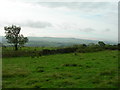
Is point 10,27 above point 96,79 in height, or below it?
above

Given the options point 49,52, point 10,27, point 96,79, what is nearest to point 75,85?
point 96,79

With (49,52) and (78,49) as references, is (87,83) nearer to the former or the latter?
(49,52)

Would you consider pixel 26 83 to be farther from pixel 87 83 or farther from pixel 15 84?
pixel 87 83

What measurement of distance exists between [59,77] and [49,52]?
29.6m

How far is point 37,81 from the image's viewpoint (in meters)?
15.5

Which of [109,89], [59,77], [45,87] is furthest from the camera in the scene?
[59,77]

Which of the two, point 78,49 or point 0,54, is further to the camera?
point 78,49

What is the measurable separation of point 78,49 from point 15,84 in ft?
118

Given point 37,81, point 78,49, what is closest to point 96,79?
point 37,81

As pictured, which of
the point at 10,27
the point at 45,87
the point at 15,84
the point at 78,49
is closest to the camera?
the point at 45,87

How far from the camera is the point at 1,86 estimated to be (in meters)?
14.5

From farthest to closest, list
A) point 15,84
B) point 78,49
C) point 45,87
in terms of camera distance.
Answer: point 78,49
point 15,84
point 45,87

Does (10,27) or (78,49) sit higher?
(10,27)

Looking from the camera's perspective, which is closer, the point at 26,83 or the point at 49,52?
the point at 26,83
